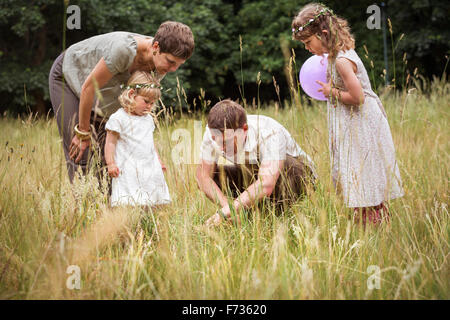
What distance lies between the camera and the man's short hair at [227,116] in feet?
7.11

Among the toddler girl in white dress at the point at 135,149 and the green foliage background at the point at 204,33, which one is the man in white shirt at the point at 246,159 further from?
the green foliage background at the point at 204,33

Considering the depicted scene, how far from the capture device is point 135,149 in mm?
2566

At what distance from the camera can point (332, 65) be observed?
233cm

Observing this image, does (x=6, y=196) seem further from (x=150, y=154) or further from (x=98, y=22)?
Result: (x=98, y=22)

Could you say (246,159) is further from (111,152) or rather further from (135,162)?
A: (111,152)

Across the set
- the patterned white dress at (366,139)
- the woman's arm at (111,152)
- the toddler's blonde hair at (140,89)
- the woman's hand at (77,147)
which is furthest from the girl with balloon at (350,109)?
the woman's hand at (77,147)

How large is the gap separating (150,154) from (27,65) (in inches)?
361

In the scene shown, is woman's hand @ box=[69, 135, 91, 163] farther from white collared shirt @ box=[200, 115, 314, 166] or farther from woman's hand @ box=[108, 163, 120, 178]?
white collared shirt @ box=[200, 115, 314, 166]

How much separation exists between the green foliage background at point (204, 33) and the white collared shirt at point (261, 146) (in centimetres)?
671

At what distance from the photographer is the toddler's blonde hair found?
2.43 m

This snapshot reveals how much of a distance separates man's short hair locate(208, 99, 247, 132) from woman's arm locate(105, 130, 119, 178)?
694 mm

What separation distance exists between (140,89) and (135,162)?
0.46 m

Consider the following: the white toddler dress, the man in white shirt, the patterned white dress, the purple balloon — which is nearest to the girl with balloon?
the patterned white dress

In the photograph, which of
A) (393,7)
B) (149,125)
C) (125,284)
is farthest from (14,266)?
(393,7)
